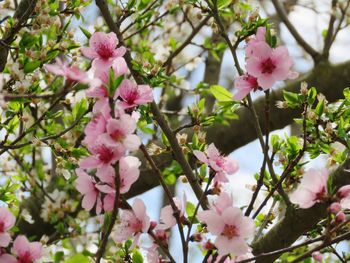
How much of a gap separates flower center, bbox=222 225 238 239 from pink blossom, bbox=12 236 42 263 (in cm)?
42

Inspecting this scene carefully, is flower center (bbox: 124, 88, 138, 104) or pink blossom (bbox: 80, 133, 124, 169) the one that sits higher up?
flower center (bbox: 124, 88, 138, 104)

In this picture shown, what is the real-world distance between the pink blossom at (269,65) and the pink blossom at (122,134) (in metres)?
0.30

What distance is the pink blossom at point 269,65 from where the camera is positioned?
116 centimetres

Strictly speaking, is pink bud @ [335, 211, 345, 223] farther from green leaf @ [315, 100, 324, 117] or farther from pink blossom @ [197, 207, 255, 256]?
green leaf @ [315, 100, 324, 117]

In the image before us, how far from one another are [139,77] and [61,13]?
1.96ft

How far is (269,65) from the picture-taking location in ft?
3.82

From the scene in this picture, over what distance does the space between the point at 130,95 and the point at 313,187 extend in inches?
17.1

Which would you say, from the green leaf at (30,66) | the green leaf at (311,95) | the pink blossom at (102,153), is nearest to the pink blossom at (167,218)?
the pink blossom at (102,153)

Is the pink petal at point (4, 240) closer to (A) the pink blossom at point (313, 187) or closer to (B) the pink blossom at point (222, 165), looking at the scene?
(B) the pink blossom at point (222, 165)

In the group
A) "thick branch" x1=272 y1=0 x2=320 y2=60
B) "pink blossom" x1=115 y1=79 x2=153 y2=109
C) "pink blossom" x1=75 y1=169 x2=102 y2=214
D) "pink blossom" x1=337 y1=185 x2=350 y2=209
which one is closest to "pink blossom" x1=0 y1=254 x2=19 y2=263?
"pink blossom" x1=75 y1=169 x2=102 y2=214

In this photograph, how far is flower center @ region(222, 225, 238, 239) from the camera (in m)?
1.10

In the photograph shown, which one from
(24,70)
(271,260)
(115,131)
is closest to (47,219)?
(24,70)

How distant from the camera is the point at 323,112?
5.44 ft

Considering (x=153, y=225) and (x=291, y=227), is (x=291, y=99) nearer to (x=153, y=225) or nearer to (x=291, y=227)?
(x=291, y=227)
